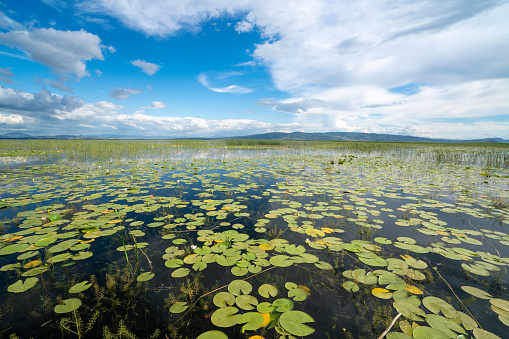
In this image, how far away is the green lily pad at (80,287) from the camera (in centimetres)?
235

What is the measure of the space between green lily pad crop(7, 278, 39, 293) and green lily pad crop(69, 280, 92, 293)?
55cm

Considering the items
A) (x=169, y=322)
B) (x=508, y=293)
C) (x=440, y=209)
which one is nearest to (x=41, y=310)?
(x=169, y=322)

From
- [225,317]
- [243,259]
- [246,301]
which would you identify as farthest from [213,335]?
[243,259]

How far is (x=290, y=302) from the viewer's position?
2.24 m

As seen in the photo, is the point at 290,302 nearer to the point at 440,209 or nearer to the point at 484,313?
the point at 484,313

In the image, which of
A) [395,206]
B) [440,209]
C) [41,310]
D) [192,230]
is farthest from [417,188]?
[41,310]

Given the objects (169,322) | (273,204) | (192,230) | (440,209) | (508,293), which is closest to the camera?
(169,322)

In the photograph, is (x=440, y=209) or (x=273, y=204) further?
(x=273, y=204)

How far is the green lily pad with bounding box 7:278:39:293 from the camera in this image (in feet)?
7.66

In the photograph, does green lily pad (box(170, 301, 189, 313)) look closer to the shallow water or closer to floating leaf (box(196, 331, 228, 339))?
the shallow water

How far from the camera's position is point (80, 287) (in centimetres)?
240

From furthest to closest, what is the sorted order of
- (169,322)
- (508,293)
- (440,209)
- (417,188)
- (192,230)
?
(417,188) → (440,209) → (192,230) → (508,293) → (169,322)

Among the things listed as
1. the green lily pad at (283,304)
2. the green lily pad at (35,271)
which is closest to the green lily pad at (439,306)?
the green lily pad at (283,304)

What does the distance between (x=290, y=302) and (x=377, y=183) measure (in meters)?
7.50
